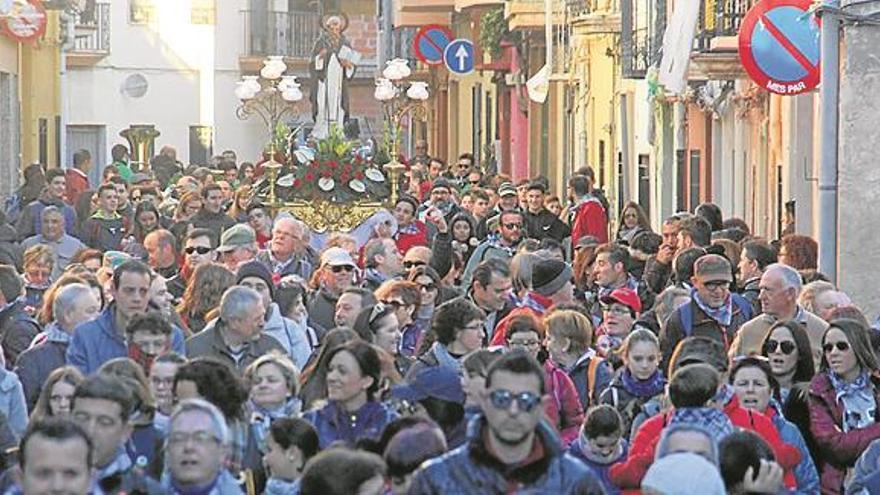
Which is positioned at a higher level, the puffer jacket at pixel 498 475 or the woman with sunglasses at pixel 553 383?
the puffer jacket at pixel 498 475

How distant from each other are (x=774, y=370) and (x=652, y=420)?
1844mm

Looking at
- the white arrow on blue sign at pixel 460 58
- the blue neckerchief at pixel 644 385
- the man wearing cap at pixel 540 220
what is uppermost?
the white arrow on blue sign at pixel 460 58

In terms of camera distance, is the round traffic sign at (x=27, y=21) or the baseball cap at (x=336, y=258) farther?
the round traffic sign at (x=27, y=21)

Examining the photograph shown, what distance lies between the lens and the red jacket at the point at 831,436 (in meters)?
12.1

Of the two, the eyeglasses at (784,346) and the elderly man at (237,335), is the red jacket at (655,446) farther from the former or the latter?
the elderly man at (237,335)

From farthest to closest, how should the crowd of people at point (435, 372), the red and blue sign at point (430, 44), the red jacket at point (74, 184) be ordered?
the red and blue sign at point (430, 44) → the red jacket at point (74, 184) → the crowd of people at point (435, 372)

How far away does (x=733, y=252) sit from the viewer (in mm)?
17844

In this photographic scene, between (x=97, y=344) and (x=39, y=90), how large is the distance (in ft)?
96.8

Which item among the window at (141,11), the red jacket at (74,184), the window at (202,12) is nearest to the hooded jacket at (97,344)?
the red jacket at (74,184)

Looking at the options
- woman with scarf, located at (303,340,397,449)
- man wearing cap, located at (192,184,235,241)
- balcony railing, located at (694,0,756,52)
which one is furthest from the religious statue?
woman with scarf, located at (303,340,397,449)

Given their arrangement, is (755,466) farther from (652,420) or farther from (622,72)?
(622,72)

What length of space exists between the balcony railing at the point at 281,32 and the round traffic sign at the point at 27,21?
2240 centimetres

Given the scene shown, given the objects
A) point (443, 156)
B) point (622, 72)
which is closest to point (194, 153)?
point (443, 156)

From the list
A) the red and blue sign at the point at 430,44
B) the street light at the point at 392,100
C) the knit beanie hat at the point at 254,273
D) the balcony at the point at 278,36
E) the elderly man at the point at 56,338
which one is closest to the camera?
the elderly man at the point at 56,338
